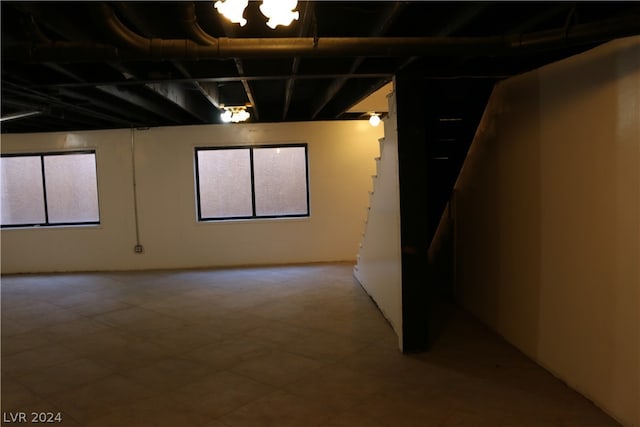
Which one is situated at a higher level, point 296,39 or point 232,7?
point 296,39

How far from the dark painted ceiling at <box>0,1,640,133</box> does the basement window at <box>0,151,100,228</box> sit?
128 inches

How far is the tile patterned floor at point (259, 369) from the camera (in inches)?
105

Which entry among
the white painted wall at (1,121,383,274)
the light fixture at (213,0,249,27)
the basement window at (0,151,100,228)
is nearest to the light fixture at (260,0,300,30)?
the light fixture at (213,0,249,27)

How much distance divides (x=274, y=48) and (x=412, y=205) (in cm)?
160

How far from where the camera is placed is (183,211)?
724 centimetres

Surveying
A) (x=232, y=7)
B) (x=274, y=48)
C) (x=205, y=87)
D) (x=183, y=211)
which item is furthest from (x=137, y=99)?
(x=232, y=7)

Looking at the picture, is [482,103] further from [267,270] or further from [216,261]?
[216,261]

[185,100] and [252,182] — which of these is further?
[252,182]

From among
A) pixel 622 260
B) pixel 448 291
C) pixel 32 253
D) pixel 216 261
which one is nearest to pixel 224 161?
pixel 216 261

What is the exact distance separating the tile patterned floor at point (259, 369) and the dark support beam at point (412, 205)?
0.31 metres

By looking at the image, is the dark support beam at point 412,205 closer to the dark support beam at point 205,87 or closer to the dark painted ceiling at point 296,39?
the dark painted ceiling at point 296,39

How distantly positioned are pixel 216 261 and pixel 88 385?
13.9 feet

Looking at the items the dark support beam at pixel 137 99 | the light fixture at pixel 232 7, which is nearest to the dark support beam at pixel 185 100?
the dark support beam at pixel 137 99

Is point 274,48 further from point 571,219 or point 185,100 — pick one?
point 185,100
